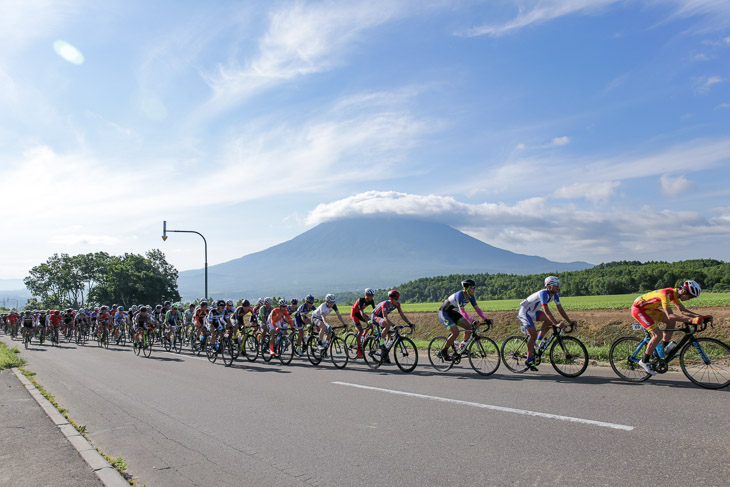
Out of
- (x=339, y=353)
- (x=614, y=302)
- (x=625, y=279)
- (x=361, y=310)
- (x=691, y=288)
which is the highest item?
(x=625, y=279)

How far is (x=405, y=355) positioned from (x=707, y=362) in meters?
5.83

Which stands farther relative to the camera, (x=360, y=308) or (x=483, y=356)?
(x=360, y=308)

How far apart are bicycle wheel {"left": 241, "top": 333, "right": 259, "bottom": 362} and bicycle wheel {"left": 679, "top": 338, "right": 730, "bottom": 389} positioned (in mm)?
11054

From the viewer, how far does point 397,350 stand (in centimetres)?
1161

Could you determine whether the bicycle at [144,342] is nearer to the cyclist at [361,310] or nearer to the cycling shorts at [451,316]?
the cyclist at [361,310]

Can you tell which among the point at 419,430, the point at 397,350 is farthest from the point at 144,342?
the point at 419,430

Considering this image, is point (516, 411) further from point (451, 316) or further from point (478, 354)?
Result: point (451, 316)

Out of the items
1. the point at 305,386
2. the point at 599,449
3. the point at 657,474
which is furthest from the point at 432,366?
the point at 657,474

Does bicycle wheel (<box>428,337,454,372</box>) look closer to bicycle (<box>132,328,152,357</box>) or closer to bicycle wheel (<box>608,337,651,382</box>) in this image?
bicycle wheel (<box>608,337,651,382</box>)

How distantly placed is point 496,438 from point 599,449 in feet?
3.48

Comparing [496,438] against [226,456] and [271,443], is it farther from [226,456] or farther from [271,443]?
[226,456]

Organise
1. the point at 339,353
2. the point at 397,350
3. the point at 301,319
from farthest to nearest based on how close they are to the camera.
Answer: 1. the point at 301,319
2. the point at 339,353
3. the point at 397,350

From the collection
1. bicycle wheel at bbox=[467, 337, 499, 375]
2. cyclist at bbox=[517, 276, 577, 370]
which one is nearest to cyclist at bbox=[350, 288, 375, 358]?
bicycle wheel at bbox=[467, 337, 499, 375]

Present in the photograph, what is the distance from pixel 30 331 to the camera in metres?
27.5
